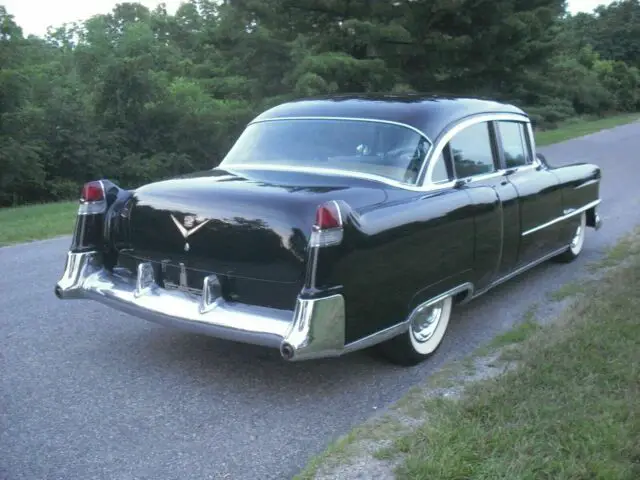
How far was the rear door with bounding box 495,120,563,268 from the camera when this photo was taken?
5441 mm

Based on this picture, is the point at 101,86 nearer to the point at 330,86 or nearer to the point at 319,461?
the point at 330,86

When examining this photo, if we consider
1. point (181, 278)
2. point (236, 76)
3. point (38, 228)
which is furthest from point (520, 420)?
point (236, 76)

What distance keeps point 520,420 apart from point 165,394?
6.20ft

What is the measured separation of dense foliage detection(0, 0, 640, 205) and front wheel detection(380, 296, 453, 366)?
45.4ft

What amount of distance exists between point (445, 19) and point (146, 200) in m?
18.0

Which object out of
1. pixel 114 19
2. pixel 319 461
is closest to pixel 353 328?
pixel 319 461

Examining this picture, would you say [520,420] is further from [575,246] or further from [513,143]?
[575,246]

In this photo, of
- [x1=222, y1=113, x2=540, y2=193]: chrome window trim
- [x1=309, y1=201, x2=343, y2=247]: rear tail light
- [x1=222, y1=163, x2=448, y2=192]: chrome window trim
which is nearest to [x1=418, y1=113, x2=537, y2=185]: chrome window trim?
[x1=222, y1=113, x2=540, y2=193]: chrome window trim

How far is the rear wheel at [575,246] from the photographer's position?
22.5 feet

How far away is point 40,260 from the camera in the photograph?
738 centimetres

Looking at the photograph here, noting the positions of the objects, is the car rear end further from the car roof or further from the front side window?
the front side window

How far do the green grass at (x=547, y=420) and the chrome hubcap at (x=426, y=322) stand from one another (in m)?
0.57

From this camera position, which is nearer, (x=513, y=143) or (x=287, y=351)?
(x=287, y=351)

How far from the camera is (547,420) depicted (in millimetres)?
3248
